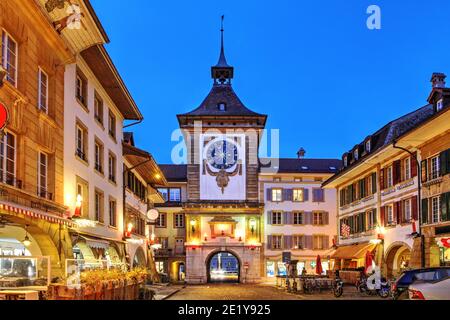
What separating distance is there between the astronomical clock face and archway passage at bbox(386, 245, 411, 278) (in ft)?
109

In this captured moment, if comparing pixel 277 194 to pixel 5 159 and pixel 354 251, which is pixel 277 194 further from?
pixel 5 159

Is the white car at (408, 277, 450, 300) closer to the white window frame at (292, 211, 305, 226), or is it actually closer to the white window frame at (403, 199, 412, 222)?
the white window frame at (403, 199, 412, 222)

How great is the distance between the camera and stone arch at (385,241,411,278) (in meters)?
41.5

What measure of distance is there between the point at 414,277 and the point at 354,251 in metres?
25.2

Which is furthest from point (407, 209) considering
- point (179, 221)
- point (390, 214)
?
point (179, 221)

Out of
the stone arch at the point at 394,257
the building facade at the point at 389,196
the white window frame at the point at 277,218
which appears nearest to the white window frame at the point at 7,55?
the building facade at the point at 389,196

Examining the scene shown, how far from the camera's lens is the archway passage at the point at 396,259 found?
4156cm

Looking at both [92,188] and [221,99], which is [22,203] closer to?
[92,188]

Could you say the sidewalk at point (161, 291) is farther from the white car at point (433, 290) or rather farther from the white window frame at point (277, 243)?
the white window frame at point (277, 243)

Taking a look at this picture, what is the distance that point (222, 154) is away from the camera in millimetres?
73625

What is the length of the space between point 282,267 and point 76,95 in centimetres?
5102

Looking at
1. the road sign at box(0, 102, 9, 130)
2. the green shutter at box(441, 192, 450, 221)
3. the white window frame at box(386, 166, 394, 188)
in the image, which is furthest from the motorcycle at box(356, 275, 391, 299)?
the road sign at box(0, 102, 9, 130)

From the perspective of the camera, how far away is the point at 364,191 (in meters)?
48.3

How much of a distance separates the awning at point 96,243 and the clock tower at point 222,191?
40934 millimetres
